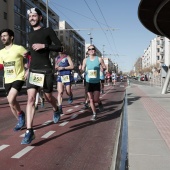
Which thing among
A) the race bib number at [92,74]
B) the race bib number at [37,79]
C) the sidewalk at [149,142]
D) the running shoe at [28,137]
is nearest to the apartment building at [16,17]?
the race bib number at [92,74]

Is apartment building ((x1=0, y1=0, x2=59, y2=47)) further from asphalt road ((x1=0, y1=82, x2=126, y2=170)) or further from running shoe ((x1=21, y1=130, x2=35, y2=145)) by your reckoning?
running shoe ((x1=21, y1=130, x2=35, y2=145))

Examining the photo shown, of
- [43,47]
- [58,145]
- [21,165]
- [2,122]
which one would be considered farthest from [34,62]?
[2,122]

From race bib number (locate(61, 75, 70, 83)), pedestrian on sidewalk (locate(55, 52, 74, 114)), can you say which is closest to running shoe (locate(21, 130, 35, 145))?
pedestrian on sidewalk (locate(55, 52, 74, 114))

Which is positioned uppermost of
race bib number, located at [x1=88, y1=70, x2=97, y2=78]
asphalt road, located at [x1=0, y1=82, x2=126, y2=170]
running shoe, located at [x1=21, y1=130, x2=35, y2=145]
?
race bib number, located at [x1=88, y1=70, x2=97, y2=78]

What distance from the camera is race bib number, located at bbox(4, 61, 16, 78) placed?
621cm

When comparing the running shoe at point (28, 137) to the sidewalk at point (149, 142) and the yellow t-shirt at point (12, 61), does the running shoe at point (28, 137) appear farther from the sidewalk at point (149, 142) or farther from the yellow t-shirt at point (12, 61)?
the sidewalk at point (149, 142)

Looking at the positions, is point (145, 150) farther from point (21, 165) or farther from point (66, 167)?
point (21, 165)

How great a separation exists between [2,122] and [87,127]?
2182 millimetres

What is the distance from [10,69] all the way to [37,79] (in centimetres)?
92

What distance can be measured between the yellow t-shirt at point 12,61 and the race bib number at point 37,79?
757 mm

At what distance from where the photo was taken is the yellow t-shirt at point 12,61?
Answer: 619cm

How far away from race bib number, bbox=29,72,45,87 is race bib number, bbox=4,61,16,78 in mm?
772

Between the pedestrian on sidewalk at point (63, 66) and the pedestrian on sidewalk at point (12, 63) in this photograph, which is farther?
the pedestrian on sidewalk at point (63, 66)

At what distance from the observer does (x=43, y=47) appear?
5.39 metres
